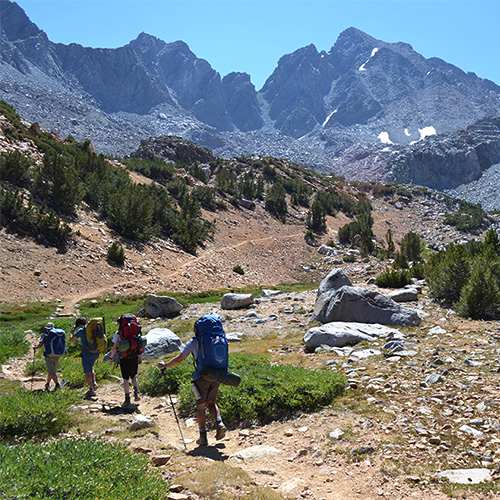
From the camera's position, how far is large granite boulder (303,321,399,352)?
1134 cm

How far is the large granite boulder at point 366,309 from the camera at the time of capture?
13.4m

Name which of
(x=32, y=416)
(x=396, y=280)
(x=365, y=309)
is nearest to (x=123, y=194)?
(x=396, y=280)

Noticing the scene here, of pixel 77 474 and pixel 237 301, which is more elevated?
pixel 77 474

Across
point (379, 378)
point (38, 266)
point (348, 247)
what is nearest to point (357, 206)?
point (348, 247)

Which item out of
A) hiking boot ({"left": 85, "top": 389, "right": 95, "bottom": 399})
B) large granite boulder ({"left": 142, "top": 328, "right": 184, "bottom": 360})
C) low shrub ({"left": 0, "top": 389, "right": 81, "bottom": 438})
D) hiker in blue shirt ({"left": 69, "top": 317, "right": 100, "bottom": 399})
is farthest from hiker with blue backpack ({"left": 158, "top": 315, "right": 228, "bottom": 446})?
large granite boulder ({"left": 142, "top": 328, "right": 184, "bottom": 360})

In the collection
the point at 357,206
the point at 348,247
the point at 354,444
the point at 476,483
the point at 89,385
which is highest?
the point at 357,206

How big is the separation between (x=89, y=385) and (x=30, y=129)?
143 feet

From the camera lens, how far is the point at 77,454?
4.32 m

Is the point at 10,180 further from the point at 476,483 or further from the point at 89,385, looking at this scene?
the point at 476,483

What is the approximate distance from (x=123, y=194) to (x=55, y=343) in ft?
91.0

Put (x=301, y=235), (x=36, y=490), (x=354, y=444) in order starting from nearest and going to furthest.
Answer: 1. (x=36, y=490)
2. (x=354, y=444)
3. (x=301, y=235)

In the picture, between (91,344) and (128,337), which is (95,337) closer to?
(91,344)

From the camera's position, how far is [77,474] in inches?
156

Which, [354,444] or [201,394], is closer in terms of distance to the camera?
[354,444]
